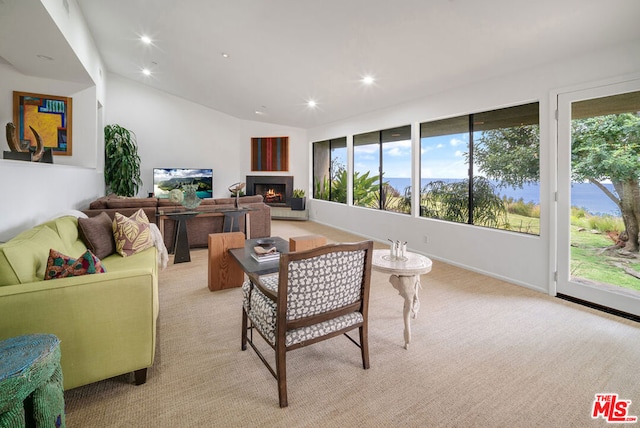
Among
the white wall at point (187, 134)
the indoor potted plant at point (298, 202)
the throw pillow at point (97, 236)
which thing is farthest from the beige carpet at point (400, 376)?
the white wall at point (187, 134)

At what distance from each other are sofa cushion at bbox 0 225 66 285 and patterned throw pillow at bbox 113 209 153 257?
0.91 m

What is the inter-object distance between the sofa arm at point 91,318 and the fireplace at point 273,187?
700 centimetres

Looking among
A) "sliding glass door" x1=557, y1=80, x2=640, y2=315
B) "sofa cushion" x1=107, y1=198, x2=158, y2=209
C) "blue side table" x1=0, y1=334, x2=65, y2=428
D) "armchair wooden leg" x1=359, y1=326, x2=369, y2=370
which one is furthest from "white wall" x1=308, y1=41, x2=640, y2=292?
"blue side table" x1=0, y1=334, x2=65, y2=428

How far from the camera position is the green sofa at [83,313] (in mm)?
1521

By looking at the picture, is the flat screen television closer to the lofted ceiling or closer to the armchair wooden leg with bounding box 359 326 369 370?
the lofted ceiling

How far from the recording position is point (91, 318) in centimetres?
165

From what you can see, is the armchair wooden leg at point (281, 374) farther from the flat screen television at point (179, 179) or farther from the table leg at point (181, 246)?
the flat screen television at point (179, 179)

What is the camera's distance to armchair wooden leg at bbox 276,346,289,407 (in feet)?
5.42

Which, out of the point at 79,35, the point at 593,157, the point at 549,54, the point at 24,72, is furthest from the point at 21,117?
the point at 593,157

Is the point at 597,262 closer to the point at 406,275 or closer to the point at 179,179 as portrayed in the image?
the point at 406,275

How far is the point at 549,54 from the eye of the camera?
306 cm

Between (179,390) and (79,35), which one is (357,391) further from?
(79,35)

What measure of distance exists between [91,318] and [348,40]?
11.6ft

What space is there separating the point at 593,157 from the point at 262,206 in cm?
459
